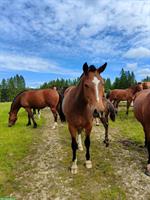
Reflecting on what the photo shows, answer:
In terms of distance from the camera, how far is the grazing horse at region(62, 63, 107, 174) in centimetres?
388

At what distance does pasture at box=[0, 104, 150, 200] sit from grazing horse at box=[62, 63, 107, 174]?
49 centimetres

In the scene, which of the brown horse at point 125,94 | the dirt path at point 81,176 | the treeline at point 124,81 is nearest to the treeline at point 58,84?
the treeline at point 124,81

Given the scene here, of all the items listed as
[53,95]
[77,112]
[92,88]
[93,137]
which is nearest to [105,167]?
[77,112]

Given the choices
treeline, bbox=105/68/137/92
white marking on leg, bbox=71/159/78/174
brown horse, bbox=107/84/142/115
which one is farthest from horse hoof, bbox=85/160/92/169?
treeline, bbox=105/68/137/92

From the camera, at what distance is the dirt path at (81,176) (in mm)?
4016

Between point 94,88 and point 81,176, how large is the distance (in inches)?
83.3

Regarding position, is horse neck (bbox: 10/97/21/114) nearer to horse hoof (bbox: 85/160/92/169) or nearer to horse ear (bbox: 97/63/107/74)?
horse hoof (bbox: 85/160/92/169)

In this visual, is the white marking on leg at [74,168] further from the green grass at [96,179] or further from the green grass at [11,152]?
the green grass at [11,152]

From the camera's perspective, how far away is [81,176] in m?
4.73

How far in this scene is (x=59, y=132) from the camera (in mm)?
9133

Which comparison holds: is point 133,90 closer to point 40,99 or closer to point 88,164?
point 40,99

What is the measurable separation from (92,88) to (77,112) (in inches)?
44.4

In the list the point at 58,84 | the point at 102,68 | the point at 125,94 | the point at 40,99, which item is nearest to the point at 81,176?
the point at 102,68

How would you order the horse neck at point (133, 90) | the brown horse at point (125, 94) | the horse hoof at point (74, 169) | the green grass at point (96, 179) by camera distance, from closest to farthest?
the green grass at point (96, 179), the horse hoof at point (74, 169), the brown horse at point (125, 94), the horse neck at point (133, 90)
